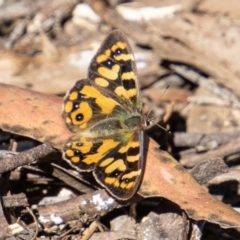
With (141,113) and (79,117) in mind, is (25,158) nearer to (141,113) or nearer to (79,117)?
(79,117)

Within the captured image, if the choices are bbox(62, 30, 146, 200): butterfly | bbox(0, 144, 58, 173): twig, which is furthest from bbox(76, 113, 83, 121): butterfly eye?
bbox(0, 144, 58, 173): twig

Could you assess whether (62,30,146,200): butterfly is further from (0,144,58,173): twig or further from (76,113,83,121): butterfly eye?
(0,144,58,173): twig

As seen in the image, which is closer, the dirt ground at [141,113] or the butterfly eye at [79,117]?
the dirt ground at [141,113]

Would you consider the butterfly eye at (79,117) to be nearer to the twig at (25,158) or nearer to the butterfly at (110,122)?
the butterfly at (110,122)

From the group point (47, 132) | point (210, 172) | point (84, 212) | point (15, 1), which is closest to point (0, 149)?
point (47, 132)

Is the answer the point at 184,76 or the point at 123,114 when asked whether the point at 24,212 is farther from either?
the point at 184,76

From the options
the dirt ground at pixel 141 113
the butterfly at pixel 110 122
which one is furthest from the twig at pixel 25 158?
the butterfly at pixel 110 122
